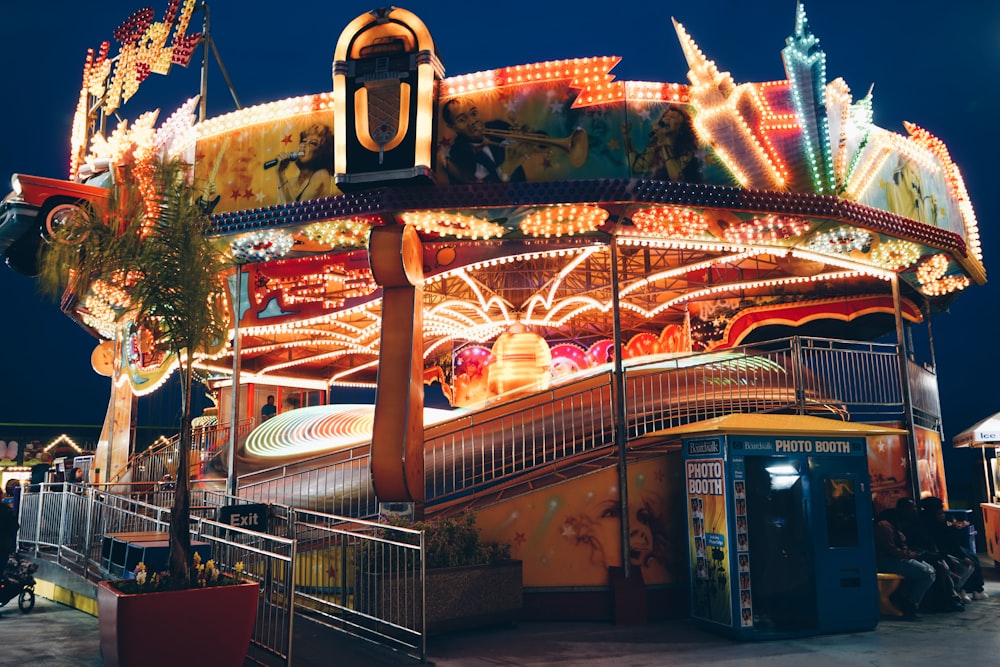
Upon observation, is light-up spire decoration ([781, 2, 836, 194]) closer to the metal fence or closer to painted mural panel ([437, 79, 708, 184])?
painted mural panel ([437, 79, 708, 184])

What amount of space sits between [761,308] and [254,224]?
11.8 m

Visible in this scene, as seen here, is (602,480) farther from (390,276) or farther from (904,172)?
(904,172)

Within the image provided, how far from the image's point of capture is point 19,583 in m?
10.3

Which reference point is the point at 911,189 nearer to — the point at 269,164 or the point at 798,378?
the point at 798,378

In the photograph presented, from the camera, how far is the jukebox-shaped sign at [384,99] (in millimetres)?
10102

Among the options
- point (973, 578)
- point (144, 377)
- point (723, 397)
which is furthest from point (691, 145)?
point (144, 377)

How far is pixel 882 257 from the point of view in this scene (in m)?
12.6

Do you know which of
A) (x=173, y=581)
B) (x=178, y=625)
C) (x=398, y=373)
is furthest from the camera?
(x=398, y=373)

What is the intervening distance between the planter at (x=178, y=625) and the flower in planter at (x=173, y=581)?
0.14 m

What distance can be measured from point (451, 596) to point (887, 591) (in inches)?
221

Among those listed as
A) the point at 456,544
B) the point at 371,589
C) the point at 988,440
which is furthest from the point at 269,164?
the point at 988,440

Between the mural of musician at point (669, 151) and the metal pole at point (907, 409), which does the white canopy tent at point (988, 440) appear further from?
the mural of musician at point (669, 151)

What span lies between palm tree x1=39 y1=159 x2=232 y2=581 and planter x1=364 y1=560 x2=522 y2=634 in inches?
94.7

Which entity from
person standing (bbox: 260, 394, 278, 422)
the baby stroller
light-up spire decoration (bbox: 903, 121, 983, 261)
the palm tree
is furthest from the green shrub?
person standing (bbox: 260, 394, 278, 422)
